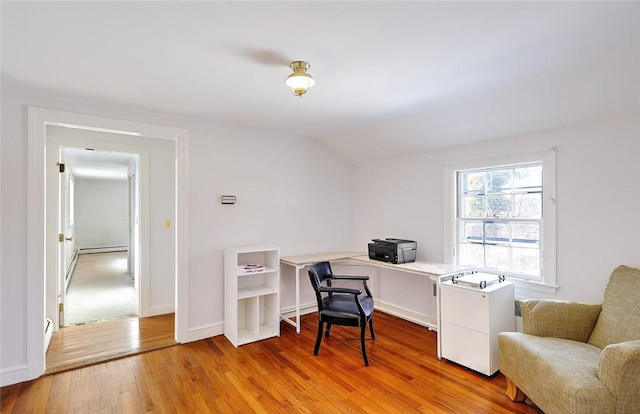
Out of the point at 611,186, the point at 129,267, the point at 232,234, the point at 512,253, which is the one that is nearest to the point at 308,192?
the point at 232,234

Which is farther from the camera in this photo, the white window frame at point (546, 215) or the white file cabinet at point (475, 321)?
the white window frame at point (546, 215)

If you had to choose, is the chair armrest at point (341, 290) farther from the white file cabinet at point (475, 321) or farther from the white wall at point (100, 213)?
the white wall at point (100, 213)

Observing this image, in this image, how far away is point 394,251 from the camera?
3.41 meters

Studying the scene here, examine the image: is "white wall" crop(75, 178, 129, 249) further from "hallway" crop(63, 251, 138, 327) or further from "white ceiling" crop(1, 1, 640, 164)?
"white ceiling" crop(1, 1, 640, 164)

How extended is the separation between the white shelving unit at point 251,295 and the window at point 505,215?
1989 millimetres

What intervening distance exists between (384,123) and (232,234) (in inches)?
82.7

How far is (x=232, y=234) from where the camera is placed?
357cm

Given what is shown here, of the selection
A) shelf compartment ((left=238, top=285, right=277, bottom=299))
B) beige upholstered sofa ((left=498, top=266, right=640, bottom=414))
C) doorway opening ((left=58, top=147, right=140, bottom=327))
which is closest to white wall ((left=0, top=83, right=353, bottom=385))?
shelf compartment ((left=238, top=285, right=277, bottom=299))

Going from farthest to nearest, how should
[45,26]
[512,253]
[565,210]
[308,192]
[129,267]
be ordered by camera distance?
[129,267] → [308,192] → [512,253] → [565,210] → [45,26]

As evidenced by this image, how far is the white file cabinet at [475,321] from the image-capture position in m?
2.52

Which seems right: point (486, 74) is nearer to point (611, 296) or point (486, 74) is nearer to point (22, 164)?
point (611, 296)

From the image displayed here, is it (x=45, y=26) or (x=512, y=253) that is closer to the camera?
(x=45, y=26)

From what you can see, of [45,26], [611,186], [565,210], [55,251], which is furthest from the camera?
[55,251]

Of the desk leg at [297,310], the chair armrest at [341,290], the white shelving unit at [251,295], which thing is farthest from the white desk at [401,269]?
the chair armrest at [341,290]
